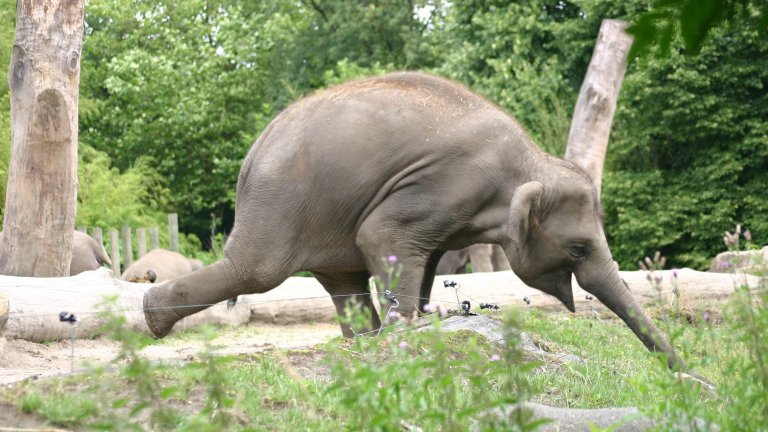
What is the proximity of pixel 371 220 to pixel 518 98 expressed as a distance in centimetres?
1885

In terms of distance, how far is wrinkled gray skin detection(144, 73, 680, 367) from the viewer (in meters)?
8.18

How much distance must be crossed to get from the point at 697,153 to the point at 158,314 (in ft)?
66.5

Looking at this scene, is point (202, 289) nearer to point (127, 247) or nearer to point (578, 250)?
point (578, 250)

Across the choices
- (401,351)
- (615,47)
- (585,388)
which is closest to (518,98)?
(615,47)

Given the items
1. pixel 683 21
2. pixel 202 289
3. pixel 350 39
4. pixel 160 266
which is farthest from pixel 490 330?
pixel 350 39

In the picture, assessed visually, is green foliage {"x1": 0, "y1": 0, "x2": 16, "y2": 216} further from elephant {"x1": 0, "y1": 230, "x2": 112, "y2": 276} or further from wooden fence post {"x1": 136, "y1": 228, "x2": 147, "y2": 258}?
elephant {"x1": 0, "y1": 230, "x2": 112, "y2": 276}

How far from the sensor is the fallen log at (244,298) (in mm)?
9594

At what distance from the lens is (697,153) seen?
26.5 meters

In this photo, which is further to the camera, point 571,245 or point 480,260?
point 480,260

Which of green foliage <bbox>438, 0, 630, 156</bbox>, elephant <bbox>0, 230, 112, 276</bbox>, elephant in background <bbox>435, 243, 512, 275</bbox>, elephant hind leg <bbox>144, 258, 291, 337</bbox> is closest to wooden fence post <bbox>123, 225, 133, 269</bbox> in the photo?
elephant <bbox>0, 230, 112, 276</bbox>

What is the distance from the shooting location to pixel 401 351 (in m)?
4.16

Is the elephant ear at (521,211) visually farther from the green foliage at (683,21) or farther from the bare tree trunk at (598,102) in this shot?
the bare tree trunk at (598,102)

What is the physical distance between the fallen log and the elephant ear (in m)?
1.17

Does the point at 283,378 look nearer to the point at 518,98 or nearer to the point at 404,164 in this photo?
the point at 404,164
